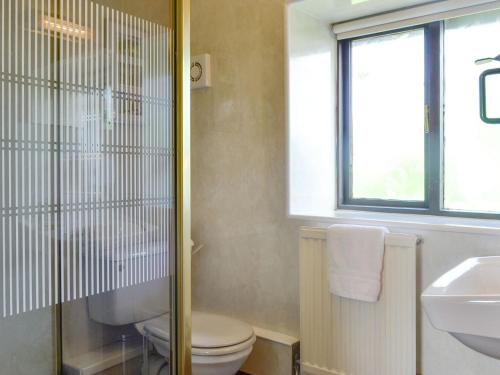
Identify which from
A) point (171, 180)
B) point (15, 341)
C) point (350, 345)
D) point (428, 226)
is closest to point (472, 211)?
point (428, 226)

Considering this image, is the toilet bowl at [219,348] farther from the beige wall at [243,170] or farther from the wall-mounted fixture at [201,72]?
the wall-mounted fixture at [201,72]

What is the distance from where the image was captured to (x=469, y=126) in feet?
6.23

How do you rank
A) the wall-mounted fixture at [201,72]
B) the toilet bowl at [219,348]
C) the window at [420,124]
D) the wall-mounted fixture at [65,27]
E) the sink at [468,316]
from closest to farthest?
1. the sink at [468,316]
2. the wall-mounted fixture at [65,27]
3. the toilet bowl at [219,348]
4. the window at [420,124]
5. the wall-mounted fixture at [201,72]

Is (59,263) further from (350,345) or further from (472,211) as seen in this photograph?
(472,211)

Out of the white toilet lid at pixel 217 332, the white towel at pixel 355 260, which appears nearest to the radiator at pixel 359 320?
the white towel at pixel 355 260

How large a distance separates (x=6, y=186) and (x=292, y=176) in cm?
128

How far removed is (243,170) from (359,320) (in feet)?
2.94

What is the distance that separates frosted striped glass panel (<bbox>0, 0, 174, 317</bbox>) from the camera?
1032 mm

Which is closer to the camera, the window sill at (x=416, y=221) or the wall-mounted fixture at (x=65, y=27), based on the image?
the wall-mounted fixture at (x=65, y=27)

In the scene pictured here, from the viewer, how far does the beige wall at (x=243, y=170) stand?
214 centimetres

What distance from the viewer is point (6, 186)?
102cm

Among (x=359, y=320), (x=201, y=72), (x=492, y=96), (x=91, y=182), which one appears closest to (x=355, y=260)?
(x=359, y=320)

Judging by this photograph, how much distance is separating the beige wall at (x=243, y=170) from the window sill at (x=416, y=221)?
0.24 m

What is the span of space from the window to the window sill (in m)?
0.04
